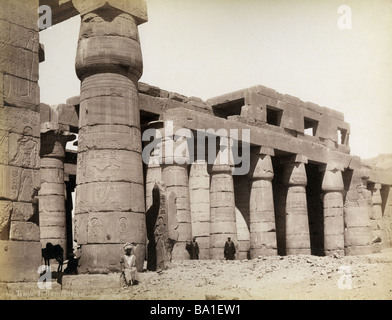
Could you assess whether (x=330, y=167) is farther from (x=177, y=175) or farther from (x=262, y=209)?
(x=177, y=175)

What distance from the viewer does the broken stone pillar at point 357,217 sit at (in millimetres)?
23969

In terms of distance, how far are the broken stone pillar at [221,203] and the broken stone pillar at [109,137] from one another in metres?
5.52

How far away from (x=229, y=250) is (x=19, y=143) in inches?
390

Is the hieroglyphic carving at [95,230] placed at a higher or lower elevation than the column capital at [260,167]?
lower

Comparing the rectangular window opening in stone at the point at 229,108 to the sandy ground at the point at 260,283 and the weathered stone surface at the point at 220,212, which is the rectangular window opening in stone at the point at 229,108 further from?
the sandy ground at the point at 260,283

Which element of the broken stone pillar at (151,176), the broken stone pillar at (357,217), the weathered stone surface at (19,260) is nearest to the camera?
the weathered stone surface at (19,260)

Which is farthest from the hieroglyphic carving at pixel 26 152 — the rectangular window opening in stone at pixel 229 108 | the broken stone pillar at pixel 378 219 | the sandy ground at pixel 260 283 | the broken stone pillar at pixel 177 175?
the broken stone pillar at pixel 378 219

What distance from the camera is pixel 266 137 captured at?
813 inches

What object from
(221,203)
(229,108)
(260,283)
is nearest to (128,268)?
(260,283)

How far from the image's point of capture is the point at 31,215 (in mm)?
10094

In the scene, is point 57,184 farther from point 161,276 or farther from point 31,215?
point 31,215
